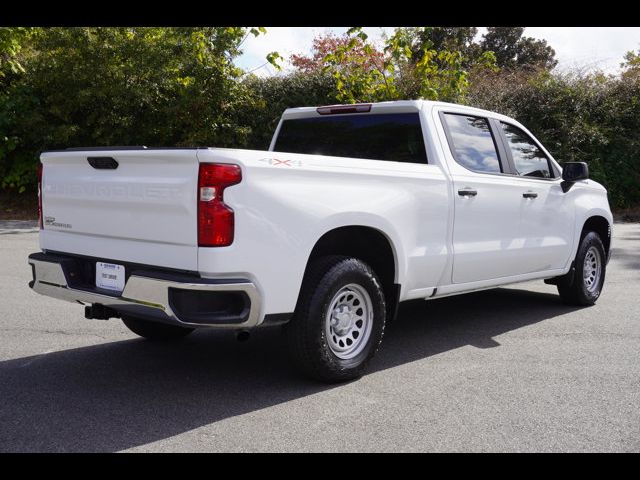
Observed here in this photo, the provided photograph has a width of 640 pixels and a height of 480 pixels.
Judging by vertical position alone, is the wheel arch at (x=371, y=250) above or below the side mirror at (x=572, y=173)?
below

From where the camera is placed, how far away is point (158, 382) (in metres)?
4.55

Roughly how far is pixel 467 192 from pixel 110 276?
275cm

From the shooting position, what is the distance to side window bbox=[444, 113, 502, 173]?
5559 mm

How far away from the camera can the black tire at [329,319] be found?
14.0 ft

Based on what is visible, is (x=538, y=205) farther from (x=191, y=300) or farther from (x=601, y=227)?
(x=191, y=300)

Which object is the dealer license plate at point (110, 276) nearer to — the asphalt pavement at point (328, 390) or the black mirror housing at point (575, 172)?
the asphalt pavement at point (328, 390)

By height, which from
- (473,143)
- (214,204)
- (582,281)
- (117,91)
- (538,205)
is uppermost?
(117,91)

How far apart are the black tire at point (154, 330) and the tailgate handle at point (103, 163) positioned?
4.73 ft

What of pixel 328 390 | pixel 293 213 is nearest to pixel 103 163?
pixel 293 213

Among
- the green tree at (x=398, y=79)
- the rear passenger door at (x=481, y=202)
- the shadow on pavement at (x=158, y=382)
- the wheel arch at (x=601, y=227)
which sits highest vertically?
the green tree at (x=398, y=79)

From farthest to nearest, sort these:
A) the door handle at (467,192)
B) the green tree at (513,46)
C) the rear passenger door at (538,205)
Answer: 1. the green tree at (513,46)
2. the rear passenger door at (538,205)
3. the door handle at (467,192)

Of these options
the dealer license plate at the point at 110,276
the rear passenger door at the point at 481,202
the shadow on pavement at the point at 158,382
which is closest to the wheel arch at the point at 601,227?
the shadow on pavement at the point at 158,382

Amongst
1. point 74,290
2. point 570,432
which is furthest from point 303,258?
point 570,432

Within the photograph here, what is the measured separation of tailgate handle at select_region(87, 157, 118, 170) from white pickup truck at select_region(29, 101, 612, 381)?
1 cm
